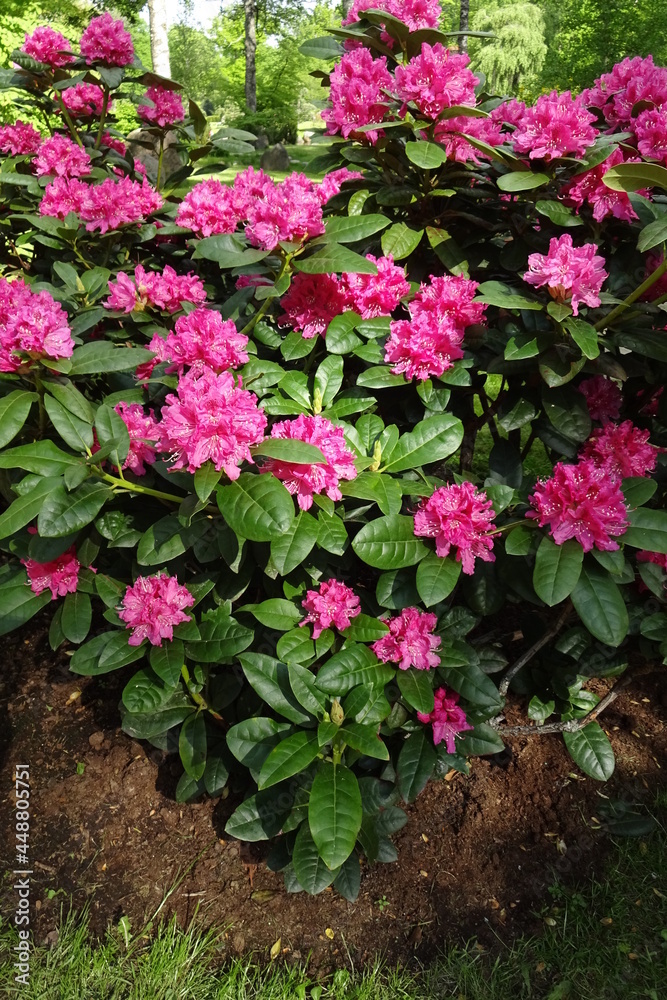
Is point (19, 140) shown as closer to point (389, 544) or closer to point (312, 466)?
point (312, 466)

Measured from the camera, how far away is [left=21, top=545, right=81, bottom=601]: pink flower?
1.76 m

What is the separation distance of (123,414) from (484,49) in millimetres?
25008

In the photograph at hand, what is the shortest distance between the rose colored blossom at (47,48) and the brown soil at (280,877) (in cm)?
229

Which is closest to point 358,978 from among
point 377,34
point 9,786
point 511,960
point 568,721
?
point 511,960

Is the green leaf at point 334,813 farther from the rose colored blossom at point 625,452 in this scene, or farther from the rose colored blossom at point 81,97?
the rose colored blossom at point 81,97

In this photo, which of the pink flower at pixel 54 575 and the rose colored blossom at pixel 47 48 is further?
the rose colored blossom at pixel 47 48

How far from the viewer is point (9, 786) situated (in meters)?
2.12

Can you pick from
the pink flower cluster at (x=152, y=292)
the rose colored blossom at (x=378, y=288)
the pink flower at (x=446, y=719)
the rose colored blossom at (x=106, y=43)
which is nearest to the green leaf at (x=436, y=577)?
the pink flower at (x=446, y=719)

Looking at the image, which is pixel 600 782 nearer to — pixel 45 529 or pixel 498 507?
pixel 498 507

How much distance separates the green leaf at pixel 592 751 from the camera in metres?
1.84

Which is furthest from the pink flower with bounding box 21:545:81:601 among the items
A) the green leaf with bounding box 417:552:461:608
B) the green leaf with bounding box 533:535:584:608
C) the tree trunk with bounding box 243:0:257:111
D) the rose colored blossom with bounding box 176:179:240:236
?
the tree trunk with bounding box 243:0:257:111

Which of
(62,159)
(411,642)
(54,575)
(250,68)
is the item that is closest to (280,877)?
(411,642)

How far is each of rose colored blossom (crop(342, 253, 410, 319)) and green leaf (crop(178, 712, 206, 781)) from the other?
3.82ft

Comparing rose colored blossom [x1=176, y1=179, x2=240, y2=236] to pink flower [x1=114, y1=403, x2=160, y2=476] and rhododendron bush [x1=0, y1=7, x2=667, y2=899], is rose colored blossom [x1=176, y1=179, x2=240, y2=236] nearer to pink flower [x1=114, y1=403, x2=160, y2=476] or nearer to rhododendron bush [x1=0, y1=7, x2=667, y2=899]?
rhododendron bush [x1=0, y1=7, x2=667, y2=899]
